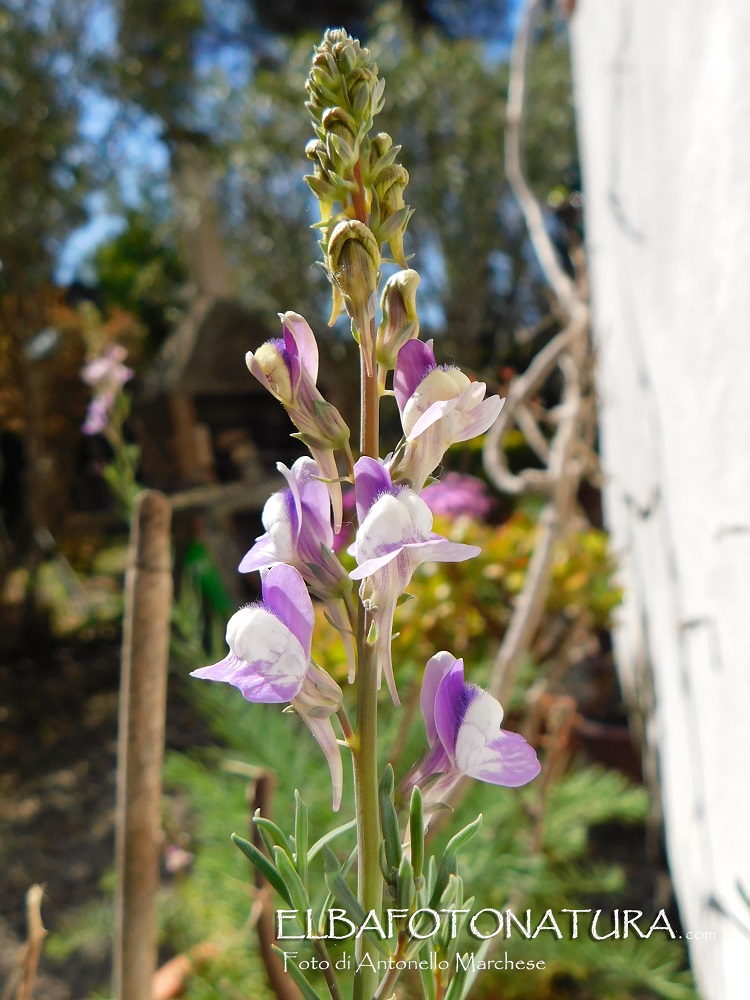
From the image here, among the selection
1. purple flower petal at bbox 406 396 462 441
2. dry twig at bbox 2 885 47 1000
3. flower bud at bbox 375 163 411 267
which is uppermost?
flower bud at bbox 375 163 411 267

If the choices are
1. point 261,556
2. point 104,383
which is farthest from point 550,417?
point 261,556

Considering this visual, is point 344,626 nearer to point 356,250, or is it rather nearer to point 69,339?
point 356,250

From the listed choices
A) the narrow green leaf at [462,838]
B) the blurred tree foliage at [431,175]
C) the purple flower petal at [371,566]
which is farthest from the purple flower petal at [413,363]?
the blurred tree foliage at [431,175]

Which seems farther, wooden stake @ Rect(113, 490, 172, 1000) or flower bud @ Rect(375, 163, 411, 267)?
wooden stake @ Rect(113, 490, 172, 1000)

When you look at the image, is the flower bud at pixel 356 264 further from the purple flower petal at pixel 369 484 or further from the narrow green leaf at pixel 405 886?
the narrow green leaf at pixel 405 886

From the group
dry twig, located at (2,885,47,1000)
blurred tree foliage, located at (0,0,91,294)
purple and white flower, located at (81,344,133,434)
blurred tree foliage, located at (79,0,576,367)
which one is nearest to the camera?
dry twig, located at (2,885,47,1000)

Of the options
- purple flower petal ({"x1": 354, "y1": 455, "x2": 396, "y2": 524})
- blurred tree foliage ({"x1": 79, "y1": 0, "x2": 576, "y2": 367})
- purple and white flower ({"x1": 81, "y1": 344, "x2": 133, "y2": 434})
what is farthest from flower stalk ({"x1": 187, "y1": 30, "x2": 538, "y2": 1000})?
blurred tree foliage ({"x1": 79, "y1": 0, "x2": 576, "y2": 367})

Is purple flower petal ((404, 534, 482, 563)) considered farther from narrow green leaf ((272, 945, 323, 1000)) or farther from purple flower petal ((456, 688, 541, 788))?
narrow green leaf ((272, 945, 323, 1000))
